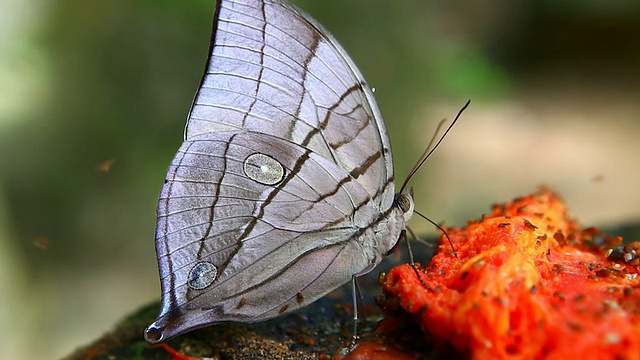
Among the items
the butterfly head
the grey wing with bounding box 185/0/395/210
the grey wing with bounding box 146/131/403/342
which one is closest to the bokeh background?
the grey wing with bounding box 146/131/403/342

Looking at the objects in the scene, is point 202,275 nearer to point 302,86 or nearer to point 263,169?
point 263,169

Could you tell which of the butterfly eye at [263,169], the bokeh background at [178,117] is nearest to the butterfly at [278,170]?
the butterfly eye at [263,169]

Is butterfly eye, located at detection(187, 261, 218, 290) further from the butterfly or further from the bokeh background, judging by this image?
the bokeh background

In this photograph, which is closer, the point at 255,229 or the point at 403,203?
the point at 255,229

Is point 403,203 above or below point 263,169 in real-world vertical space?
above

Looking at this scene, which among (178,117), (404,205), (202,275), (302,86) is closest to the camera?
(202,275)

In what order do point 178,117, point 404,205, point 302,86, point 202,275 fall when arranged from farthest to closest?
point 178,117 < point 404,205 < point 302,86 < point 202,275

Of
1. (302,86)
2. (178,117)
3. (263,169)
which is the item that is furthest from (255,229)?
(178,117)
